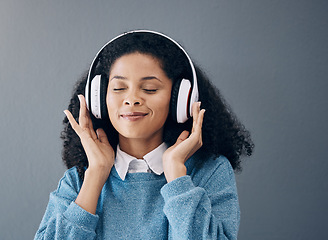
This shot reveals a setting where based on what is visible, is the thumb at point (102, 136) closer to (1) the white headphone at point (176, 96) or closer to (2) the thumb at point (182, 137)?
(1) the white headphone at point (176, 96)

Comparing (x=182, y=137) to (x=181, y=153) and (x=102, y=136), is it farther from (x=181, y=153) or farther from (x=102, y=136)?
(x=102, y=136)

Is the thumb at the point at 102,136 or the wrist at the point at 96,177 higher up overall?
the thumb at the point at 102,136

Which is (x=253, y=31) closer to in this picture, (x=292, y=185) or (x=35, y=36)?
(x=292, y=185)

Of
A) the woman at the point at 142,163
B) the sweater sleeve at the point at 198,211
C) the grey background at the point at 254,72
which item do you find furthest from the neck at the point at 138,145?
the grey background at the point at 254,72

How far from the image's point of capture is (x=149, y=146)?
118 centimetres

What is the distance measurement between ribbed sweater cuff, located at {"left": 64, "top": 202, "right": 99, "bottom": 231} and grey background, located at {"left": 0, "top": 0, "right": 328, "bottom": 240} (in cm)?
84

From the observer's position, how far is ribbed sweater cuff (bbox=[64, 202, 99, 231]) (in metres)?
1.00

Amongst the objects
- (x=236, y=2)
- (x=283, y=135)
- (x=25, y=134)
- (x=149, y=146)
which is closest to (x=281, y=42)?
(x=236, y=2)

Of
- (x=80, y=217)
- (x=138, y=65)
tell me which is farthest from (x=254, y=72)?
(x=80, y=217)

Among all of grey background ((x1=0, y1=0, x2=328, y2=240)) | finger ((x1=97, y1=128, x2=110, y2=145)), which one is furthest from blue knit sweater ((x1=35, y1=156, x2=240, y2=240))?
grey background ((x1=0, y1=0, x2=328, y2=240))

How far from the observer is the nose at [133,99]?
1039mm

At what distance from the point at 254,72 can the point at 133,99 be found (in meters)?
0.81

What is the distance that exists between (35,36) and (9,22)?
6.4 inches

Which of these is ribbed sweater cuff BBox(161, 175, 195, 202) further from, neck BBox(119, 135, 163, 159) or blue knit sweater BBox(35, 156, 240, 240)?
neck BBox(119, 135, 163, 159)
